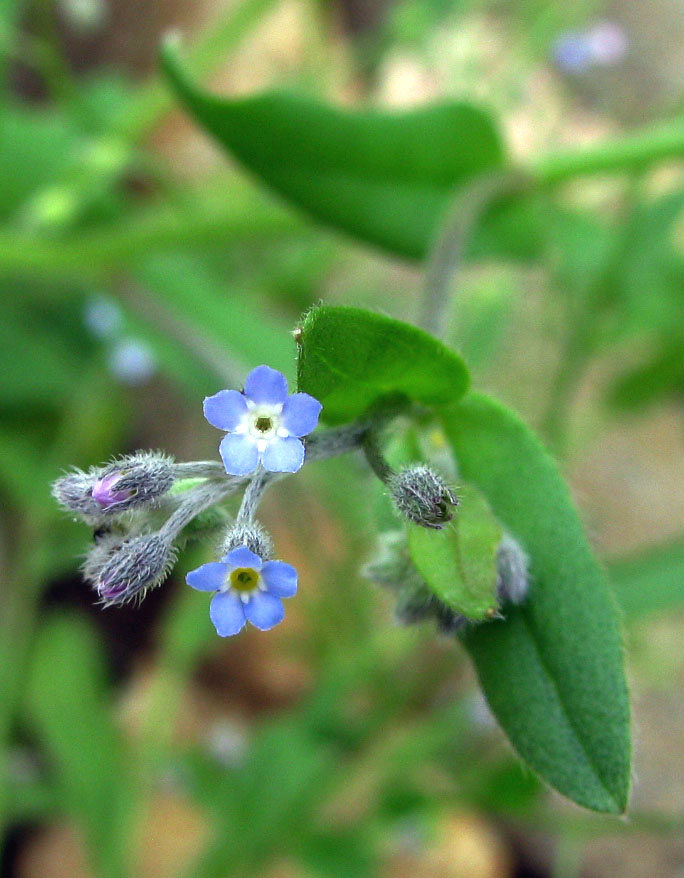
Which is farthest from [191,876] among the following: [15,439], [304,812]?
[15,439]

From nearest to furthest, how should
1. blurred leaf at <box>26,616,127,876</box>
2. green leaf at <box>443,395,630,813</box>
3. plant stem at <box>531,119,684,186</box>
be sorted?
green leaf at <box>443,395,630,813</box>
plant stem at <box>531,119,684,186</box>
blurred leaf at <box>26,616,127,876</box>

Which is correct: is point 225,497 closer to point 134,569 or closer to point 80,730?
point 134,569

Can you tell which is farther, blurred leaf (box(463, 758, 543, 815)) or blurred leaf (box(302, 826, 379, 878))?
blurred leaf (box(302, 826, 379, 878))

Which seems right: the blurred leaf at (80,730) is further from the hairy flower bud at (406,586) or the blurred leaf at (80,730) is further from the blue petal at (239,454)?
the blue petal at (239,454)

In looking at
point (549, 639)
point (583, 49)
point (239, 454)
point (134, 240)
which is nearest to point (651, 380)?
point (583, 49)

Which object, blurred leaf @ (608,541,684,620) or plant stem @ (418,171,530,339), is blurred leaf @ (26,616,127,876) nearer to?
blurred leaf @ (608,541,684,620)

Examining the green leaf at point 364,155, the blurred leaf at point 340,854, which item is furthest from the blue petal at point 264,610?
the blurred leaf at point 340,854

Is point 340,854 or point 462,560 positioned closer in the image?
point 462,560

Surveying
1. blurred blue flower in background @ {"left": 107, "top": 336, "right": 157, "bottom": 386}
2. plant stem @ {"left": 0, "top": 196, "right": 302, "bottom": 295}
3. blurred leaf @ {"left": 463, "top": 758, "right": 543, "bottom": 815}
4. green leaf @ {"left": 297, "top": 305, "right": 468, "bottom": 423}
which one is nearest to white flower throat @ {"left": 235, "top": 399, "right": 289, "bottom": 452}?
green leaf @ {"left": 297, "top": 305, "right": 468, "bottom": 423}
